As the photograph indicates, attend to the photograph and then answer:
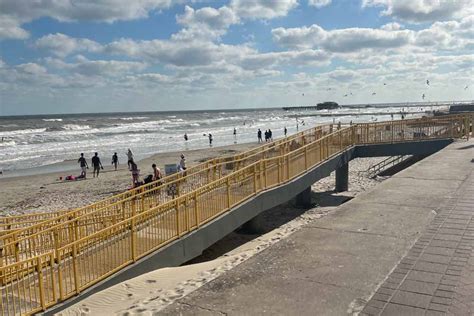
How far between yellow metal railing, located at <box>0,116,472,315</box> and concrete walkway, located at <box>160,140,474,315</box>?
250 cm

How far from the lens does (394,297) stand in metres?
4.57

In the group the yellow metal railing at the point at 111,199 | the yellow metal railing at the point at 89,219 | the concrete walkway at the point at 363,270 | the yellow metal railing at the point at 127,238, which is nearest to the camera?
the concrete walkway at the point at 363,270

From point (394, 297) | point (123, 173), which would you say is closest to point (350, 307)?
point (394, 297)

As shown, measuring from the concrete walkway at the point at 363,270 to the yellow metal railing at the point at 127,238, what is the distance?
250 centimetres

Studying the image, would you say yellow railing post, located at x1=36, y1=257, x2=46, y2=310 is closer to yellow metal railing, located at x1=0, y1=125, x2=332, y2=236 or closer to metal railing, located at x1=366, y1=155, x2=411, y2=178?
yellow metal railing, located at x1=0, y1=125, x2=332, y2=236

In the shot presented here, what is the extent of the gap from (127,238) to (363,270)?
4.35 meters

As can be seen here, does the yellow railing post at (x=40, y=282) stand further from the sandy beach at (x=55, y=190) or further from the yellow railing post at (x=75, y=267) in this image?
the sandy beach at (x=55, y=190)

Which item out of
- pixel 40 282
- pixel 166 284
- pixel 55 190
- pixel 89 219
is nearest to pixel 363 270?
pixel 166 284

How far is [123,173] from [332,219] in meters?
23.8

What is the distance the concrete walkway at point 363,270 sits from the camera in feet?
14.7

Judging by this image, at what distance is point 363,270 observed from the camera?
5.34 m

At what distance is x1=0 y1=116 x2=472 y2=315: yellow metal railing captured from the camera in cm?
625

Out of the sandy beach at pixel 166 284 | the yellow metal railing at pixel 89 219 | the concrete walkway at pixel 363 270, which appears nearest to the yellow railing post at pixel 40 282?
the sandy beach at pixel 166 284

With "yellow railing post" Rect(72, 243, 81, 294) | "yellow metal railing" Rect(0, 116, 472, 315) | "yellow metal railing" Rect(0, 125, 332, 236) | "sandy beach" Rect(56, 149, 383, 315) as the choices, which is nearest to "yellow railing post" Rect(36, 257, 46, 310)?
"yellow metal railing" Rect(0, 116, 472, 315)
